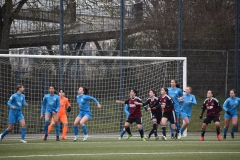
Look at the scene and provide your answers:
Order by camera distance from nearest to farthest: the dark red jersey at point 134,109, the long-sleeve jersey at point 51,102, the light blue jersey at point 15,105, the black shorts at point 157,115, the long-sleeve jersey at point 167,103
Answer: the light blue jersey at point 15,105
the dark red jersey at point 134,109
the long-sleeve jersey at point 51,102
the long-sleeve jersey at point 167,103
the black shorts at point 157,115

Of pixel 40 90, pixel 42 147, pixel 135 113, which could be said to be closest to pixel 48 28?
pixel 40 90

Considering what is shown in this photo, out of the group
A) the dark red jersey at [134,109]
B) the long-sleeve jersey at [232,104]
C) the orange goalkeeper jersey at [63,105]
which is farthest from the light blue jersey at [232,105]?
the orange goalkeeper jersey at [63,105]

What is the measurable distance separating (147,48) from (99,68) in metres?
2.92

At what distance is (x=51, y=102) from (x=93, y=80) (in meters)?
3.55

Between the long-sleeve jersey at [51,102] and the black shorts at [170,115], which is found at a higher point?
the long-sleeve jersey at [51,102]

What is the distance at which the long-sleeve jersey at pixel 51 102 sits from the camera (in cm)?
1755

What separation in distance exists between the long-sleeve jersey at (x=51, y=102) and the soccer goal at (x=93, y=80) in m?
2.81

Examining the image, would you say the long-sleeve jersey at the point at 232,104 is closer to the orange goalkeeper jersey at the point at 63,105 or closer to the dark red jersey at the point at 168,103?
the dark red jersey at the point at 168,103

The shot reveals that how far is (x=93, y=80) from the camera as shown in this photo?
20781 mm

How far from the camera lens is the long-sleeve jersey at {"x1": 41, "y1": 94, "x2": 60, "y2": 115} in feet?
57.6

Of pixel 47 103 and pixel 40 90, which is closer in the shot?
pixel 47 103

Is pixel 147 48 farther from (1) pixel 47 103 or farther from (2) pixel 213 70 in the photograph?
(1) pixel 47 103

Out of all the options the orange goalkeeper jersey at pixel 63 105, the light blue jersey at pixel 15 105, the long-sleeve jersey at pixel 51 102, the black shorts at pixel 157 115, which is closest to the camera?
the light blue jersey at pixel 15 105

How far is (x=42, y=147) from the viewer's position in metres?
14.0
